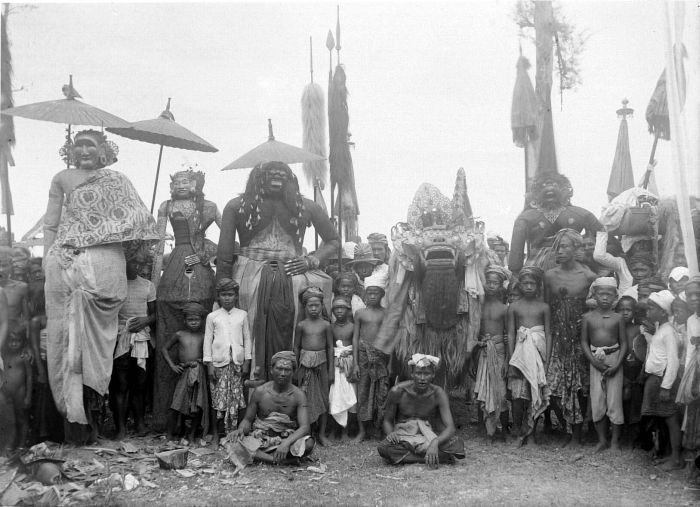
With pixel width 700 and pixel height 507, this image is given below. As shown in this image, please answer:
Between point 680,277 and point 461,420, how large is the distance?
2512mm

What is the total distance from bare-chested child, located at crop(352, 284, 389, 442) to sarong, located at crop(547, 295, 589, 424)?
1491 mm

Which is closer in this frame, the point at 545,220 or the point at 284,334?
the point at 284,334

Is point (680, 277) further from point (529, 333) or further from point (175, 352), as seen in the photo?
point (175, 352)

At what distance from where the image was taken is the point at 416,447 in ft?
17.5

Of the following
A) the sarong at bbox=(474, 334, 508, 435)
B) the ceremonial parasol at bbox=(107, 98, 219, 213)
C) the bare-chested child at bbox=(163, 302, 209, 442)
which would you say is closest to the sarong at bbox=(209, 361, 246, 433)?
the bare-chested child at bbox=(163, 302, 209, 442)

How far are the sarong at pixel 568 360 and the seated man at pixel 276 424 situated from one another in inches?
87.4

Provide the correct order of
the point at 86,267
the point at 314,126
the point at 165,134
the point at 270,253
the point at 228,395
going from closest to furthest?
1. the point at 86,267
2. the point at 228,395
3. the point at 270,253
4. the point at 165,134
5. the point at 314,126

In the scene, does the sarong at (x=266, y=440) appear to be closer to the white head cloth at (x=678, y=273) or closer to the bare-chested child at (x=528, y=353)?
the bare-chested child at (x=528, y=353)

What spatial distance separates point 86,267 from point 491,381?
3627mm

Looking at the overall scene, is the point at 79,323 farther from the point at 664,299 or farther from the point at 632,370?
the point at 664,299

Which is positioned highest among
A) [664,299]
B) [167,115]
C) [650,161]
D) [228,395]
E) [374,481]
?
[167,115]

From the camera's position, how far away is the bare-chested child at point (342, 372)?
6.11 metres

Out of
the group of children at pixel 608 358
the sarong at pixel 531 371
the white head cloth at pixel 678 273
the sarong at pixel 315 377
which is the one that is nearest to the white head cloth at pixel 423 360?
the group of children at pixel 608 358

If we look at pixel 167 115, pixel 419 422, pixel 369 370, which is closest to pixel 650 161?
pixel 369 370
